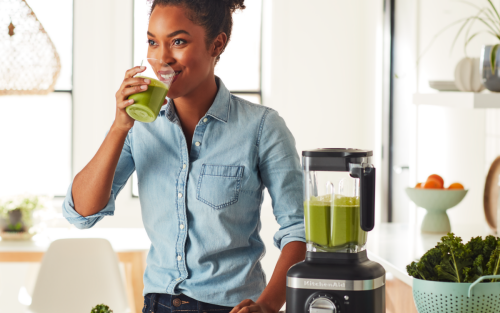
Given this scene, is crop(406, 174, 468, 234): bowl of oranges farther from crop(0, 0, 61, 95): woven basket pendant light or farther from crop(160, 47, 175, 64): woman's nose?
crop(0, 0, 61, 95): woven basket pendant light

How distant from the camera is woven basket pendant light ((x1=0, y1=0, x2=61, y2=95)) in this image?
128 inches

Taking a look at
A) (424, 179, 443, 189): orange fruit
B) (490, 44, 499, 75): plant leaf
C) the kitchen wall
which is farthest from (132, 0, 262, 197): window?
(490, 44, 499, 75): plant leaf

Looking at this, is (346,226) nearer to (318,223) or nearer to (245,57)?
(318,223)

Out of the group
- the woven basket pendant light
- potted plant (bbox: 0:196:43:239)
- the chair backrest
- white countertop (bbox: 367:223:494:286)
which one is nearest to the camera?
white countertop (bbox: 367:223:494:286)

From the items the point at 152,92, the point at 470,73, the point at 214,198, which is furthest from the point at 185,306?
the point at 470,73

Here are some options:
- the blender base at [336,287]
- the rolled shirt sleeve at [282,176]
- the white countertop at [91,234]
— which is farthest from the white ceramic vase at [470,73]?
the white countertop at [91,234]

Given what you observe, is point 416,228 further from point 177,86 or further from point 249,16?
point 249,16

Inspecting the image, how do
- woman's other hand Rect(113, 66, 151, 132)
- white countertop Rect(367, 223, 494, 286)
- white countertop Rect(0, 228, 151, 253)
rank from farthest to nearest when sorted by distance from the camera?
white countertop Rect(0, 228, 151, 253) < white countertop Rect(367, 223, 494, 286) < woman's other hand Rect(113, 66, 151, 132)

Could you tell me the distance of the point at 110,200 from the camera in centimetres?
120

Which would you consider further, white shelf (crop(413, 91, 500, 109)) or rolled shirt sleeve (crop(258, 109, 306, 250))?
white shelf (crop(413, 91, 500, 109))

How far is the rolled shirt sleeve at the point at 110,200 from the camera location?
118 cm

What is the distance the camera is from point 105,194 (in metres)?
1.15

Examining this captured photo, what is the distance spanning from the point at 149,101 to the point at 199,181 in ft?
0.71

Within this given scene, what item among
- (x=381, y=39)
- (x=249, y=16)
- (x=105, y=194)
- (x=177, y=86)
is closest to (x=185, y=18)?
(x=177, y=86)
